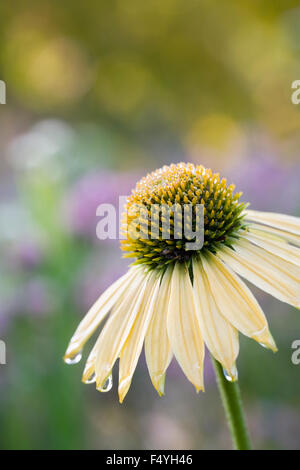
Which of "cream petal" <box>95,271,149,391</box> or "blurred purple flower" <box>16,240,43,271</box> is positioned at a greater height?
"blurred purple flower" <box>16,240,43,271</box>

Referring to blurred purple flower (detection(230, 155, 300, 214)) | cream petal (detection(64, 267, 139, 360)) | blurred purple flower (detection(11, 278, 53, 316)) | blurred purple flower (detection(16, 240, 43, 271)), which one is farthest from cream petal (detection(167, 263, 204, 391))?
blurred purple flower (detection(230, 155, 300, 214))

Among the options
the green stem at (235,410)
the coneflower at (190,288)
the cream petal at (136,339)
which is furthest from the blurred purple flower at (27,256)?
the green stem at (235,410)

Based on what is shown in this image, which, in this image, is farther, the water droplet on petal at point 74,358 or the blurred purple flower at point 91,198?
the blurred purple flower at point 91,198

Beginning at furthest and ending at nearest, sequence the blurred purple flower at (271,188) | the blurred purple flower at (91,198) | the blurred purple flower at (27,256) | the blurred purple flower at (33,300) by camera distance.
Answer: the blurred purple flower at (271,188) → the blurred purple flower at (91,198) → the blurred purple flower at (27,256) → the blurred purple flower at (33,300)

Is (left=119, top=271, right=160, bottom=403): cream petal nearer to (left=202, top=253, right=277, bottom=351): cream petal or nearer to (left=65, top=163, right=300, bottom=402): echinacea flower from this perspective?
(left=65, top=163, right=300, bottom=402): echinacea flower

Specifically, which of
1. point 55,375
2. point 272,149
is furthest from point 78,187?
point 272,149

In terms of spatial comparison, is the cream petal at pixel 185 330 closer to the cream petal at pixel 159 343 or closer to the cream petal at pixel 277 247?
the cream petal at pixel 159 343

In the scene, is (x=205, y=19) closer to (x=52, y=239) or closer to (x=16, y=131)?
(x=16, y=131)
